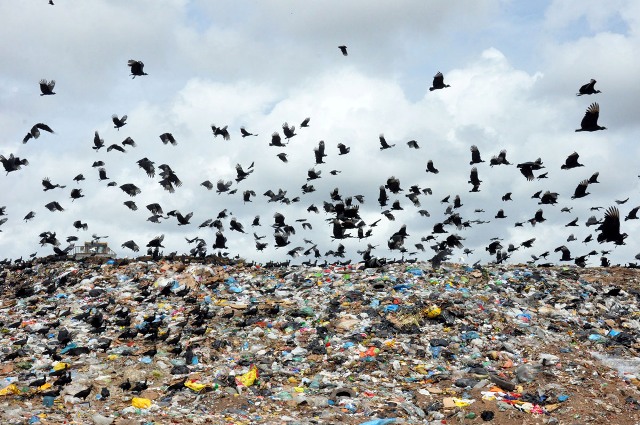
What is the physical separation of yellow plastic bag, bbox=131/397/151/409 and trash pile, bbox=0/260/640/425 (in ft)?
0.07

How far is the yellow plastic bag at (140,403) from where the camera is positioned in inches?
282

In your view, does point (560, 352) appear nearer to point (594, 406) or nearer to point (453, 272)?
point (594, 406)

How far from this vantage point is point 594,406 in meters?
7.22

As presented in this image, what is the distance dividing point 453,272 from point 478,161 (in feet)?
7.66

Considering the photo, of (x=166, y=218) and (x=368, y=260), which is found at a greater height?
(x=166, y=218)

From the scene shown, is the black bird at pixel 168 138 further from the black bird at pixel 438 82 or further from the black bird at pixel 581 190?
the black bird at pixel 581 190

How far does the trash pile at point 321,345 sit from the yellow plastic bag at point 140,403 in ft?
0.07

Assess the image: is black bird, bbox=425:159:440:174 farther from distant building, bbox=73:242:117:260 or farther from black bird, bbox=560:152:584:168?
distant building, bbox=73:242:117:260

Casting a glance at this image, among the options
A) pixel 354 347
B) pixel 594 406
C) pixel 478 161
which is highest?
pixel 478 161

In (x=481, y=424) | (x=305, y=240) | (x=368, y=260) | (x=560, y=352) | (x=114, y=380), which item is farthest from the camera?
(x=305, y=240)

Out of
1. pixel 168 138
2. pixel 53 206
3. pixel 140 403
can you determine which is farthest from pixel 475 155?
pixel 53 206

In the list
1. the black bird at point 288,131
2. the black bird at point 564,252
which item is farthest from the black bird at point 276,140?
→ the black bird at point 564,252

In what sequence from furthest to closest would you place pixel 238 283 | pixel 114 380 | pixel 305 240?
pixel 305 240, pixel 238 283, pixel 114 380

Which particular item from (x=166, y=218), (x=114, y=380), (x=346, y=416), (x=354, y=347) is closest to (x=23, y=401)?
(x=114, y=380)
